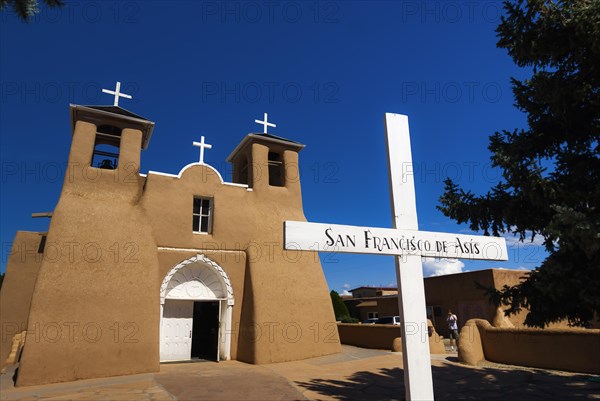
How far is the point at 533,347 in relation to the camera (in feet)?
38.6

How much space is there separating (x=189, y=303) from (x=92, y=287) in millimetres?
3370

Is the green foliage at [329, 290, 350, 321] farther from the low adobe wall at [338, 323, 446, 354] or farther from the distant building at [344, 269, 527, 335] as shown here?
the low adobe wall at [338, 323, 446, 354]

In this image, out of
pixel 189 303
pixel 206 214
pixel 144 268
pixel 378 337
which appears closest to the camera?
pixel 144 268

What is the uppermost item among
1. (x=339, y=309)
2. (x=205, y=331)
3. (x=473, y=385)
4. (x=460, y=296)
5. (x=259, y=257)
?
(x=259, y=257)

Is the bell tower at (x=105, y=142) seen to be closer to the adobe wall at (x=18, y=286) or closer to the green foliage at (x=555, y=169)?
the adobe wall at (x=18, y=286)

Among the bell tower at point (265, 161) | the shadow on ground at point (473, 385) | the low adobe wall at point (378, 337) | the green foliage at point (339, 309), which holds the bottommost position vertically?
the shadow on ground at point (473, 385)

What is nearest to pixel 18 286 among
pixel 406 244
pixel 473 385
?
pixel 473 385

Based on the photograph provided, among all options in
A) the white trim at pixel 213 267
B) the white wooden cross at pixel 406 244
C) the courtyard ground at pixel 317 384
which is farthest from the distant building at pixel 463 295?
the white wooden cross at pixel 406 244

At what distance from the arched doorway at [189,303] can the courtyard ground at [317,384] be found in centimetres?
125

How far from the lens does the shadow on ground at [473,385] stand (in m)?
8.00

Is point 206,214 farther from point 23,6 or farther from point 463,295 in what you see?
point 463,295

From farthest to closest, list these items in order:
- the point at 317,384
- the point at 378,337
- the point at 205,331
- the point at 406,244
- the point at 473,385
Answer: the point at 378,337 → the point at 205,331 → the point at 317,384 → the point at 473,385 → the point at 406,244

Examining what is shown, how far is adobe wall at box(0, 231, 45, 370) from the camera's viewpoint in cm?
1672

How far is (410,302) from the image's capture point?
520 cm
